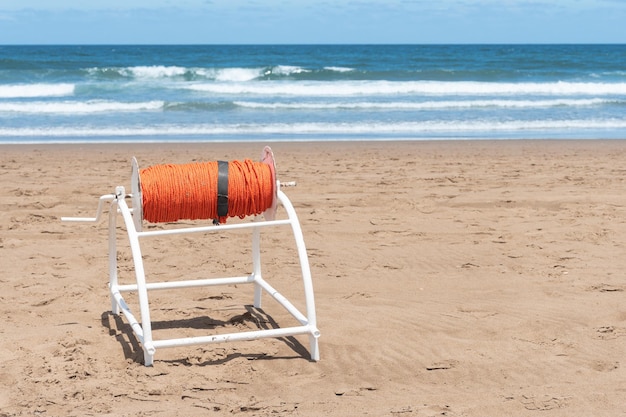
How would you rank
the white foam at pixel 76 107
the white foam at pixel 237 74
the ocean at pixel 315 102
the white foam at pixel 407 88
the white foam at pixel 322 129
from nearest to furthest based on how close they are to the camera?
the white foam at pixel 322 129
the ocean at pixel 315 102
the white foam at pixel 76 107
the white foam at pixel 407 88
the white foam at pixel 237 74

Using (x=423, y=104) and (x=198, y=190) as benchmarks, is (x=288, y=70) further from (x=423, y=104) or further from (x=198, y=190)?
(x=198, y=190)

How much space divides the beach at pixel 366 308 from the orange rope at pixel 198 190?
0.73 metres

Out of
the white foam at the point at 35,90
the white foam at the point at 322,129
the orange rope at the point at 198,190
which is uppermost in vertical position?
the orange rope at the point at 198,190

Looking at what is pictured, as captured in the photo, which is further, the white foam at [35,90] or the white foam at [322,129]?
the white foam at [35,90]

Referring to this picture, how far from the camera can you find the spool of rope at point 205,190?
4.39 m

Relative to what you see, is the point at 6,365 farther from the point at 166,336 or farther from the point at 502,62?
the point at 502,62

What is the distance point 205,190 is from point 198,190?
39 mm

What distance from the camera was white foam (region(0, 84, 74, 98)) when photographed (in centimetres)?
2466

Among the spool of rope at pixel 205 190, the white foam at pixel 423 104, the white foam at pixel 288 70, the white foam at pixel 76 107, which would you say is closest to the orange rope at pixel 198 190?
the spool of rope at pixel 205 190

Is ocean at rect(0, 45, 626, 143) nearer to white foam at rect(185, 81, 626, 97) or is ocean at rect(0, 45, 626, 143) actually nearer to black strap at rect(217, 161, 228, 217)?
white foam at rect(185, 81, 626, 97)

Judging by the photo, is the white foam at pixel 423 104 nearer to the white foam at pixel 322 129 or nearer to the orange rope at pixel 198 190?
the white foam at pixel 322 129

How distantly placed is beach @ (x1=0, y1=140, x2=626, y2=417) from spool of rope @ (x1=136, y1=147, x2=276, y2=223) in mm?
729

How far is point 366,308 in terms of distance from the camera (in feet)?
17.1

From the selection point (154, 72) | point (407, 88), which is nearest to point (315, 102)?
point (407, 88)
